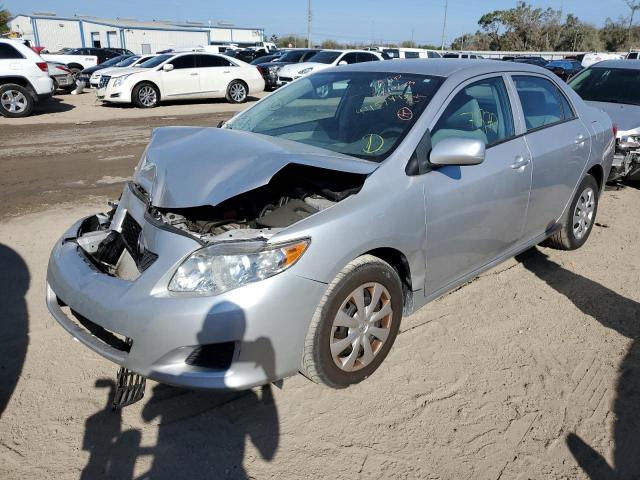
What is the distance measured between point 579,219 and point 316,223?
3.38 m

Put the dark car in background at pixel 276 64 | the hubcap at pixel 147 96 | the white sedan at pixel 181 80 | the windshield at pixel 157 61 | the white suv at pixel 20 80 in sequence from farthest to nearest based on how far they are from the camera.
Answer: the dark car in background at pixel 276 64
the windshield at pixel 157 61
the hubcap at pixel 147 96
the white sedan at pixel 181 80
the white suv at pixel 20 80

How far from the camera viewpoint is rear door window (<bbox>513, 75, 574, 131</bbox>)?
160 inches

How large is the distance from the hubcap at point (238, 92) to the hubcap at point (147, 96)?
259 centimetres

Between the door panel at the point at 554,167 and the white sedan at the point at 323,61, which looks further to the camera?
the white sedan at the point at 323,61

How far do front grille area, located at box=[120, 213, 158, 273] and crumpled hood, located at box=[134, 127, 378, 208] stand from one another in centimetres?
24

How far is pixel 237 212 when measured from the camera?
10.5 ft

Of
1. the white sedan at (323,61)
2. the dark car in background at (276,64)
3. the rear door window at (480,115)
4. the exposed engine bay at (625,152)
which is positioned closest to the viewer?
the rear door window at (480,115)

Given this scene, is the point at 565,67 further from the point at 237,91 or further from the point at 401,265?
the point at 401,265

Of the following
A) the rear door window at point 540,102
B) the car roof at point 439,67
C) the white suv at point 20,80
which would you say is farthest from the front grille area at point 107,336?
the white suv at point 20,80

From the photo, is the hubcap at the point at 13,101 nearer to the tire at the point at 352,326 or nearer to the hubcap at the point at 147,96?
the hubcap at the point at 147,96

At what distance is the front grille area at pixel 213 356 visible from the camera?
8.13ft

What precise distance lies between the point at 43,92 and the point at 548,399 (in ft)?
45.5

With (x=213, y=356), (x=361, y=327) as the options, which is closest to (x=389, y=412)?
(x=361, y=327)

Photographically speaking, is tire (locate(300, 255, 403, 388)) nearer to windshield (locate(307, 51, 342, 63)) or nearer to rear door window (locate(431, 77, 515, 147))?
rear door window (locate(431, 77, 515, 147))
